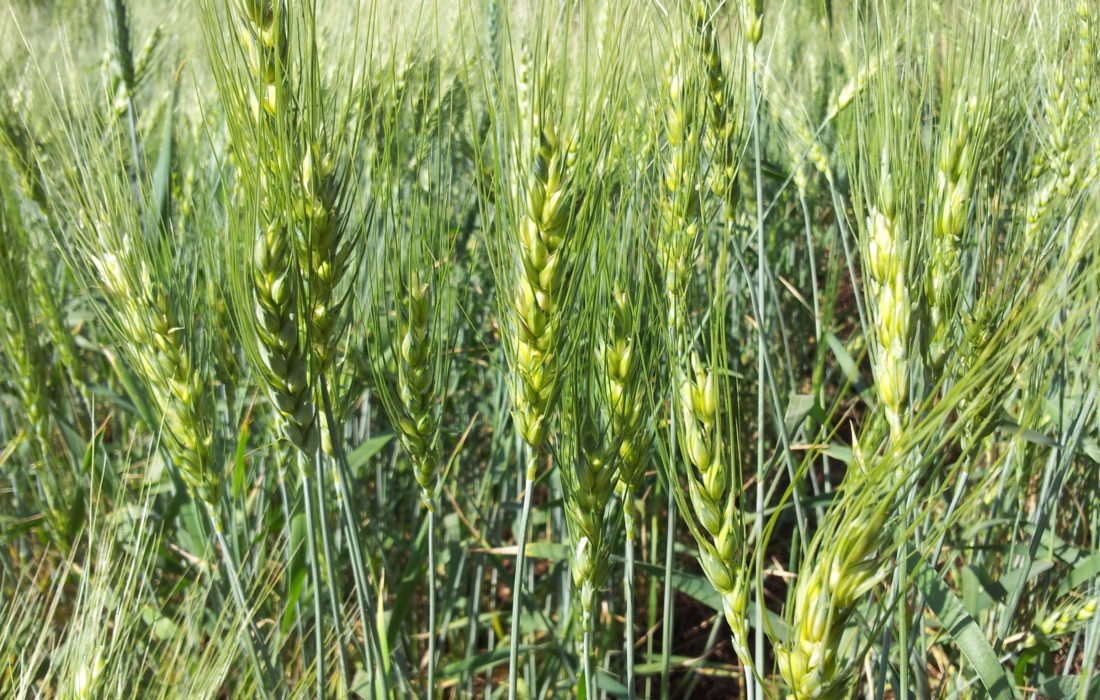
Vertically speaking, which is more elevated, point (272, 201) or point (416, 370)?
point (272, 201)

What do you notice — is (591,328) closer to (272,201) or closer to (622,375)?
(622,375)

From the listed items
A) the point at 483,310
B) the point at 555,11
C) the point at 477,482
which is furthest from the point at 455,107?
the point at 555,11

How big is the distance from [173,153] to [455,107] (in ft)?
1.71

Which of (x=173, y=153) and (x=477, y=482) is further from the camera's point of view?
(x=477, y=482)

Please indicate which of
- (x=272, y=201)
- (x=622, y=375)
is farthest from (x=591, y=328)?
(x=272, y=201)

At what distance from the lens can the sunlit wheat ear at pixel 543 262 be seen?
2.34ft

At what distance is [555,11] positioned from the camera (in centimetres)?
75

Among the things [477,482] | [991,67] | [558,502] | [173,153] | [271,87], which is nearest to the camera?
[271,87]

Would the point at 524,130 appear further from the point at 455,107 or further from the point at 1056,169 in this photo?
the point at 455,107

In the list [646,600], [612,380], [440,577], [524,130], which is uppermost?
[524,130]

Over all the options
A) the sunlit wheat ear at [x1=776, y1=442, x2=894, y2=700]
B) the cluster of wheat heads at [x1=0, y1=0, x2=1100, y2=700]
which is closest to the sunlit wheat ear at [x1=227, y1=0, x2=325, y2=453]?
the cluster of wheat heads at [x1=0, y1=0, x2=1100, y2=700]

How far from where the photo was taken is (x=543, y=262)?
71 centimetres

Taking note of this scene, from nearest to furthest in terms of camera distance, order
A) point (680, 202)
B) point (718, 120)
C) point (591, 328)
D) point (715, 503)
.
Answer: point (715, 503) < point (591, 328) < point (680, 202) < point (718, 120)

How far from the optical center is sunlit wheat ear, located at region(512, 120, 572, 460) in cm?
71
